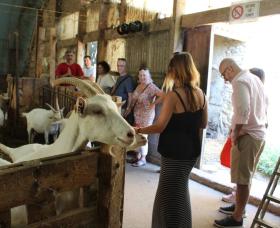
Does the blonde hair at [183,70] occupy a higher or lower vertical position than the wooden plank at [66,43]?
lower

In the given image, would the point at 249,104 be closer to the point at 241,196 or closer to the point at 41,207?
the point at 241,196

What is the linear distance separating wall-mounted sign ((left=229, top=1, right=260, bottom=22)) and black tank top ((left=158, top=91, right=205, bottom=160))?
2.39 metres

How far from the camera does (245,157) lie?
3.43 meters

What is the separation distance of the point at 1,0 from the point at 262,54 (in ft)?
31.2

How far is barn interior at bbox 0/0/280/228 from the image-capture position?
1.59 m

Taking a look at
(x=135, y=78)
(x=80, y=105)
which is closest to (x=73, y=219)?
(x=80, y=105)

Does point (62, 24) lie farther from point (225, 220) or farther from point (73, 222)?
point (73, 222)

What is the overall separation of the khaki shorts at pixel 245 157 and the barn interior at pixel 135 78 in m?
0.66

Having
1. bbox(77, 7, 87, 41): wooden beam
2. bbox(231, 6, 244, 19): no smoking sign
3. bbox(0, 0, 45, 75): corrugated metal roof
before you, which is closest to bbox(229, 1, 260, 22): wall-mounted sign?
bbox(231, 6, 244, 19): no smoking sign

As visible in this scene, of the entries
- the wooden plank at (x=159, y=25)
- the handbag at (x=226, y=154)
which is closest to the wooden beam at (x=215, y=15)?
the wooden plank at (x=159, y=25)

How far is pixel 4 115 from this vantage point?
20.6 ft

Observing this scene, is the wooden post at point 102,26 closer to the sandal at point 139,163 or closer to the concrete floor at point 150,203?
the sandal at point 139,163

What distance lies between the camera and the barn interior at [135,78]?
1.59 metres

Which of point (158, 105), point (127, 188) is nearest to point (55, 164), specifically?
point (127, 188)
